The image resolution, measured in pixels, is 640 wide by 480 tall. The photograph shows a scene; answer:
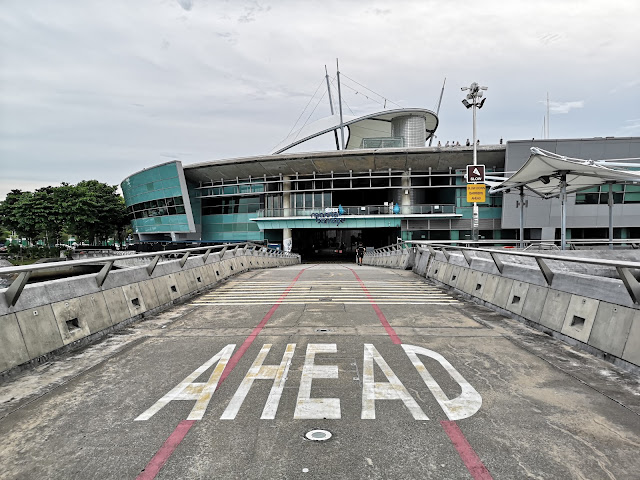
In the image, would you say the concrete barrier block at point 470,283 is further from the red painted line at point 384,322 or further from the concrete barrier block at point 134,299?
the concrete barrier block at point 134,299

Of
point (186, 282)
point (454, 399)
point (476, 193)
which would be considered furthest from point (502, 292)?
point (476, 193)

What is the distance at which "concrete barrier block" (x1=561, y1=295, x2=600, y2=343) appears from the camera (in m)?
6.20

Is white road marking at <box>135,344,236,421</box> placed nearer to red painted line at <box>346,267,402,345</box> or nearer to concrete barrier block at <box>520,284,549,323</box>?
red painted line at <box>346,267,402,345</box>

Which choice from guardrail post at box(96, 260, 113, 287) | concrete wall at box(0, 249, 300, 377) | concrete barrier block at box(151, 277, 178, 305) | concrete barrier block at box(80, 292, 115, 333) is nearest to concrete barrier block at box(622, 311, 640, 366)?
concrete wall at box(0, 249, 300, 377)

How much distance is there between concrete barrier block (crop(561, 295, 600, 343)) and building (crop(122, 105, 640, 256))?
138 feet

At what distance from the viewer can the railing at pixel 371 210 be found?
160 ft

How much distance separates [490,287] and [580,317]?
11.7 ft

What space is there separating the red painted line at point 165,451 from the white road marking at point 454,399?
275cm

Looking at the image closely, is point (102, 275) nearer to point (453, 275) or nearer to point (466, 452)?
point (466, 452)

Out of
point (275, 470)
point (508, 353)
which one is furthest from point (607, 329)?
point (275, 470)

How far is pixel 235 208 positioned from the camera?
58.9m

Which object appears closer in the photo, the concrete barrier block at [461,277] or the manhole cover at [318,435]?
the manhole cover at [318,435]

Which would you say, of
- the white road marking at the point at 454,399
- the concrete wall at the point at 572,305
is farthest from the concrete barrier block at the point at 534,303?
the white road marking at the point at 454,399

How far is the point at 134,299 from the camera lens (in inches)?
349
